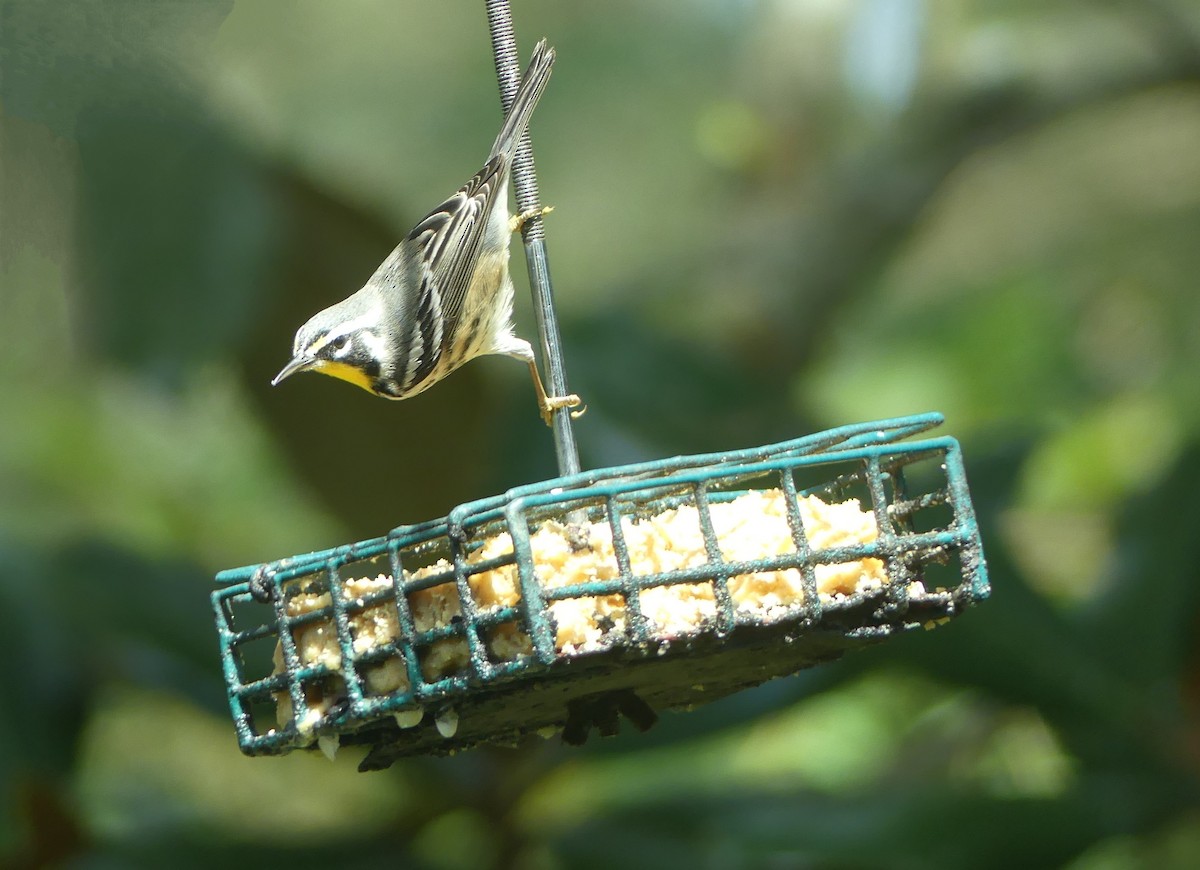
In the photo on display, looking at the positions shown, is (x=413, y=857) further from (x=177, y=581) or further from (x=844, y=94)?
(x=844, y=94)

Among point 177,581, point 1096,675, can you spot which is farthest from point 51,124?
point 1096,675

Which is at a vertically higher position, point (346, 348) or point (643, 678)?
point (346, 348)

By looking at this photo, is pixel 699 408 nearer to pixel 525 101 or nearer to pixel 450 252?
pixel 450 252

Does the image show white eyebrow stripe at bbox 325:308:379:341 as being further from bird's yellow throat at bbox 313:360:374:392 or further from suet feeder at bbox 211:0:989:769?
suet feeder at bbox 211:0:989:769

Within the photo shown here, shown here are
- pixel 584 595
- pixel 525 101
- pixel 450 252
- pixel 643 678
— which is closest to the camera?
pixel 584 595

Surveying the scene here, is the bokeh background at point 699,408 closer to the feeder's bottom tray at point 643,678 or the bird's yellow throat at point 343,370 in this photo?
the bird's yellow throat at point 343,370

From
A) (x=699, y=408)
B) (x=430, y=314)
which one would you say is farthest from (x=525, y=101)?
(x=699, y=408)
